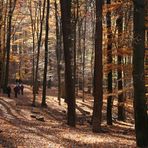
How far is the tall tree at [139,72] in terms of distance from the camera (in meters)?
11.7

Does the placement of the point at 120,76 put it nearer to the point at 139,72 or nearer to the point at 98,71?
the point at 98,71

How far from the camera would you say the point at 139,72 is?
11727 millimetres

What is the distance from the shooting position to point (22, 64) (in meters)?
56.8

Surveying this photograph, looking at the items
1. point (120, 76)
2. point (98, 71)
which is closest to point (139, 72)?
point (98, 71)

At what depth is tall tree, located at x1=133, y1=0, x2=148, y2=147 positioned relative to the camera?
11.7 meters

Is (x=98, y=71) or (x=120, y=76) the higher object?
(x=98, y=71)

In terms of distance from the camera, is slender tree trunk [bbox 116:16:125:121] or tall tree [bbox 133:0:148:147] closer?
tall tree [bbox 133:0:148:147]

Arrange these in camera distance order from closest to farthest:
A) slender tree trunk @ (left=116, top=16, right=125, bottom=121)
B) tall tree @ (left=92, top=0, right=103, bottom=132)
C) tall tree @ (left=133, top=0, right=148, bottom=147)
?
tall tree @ (left=133, top=0, right=148, bottom=147)
tall tree @ (left=92, top=0, right=103, bottom=132)
slender tree trunk @ (left=116, top=16, right=125, bottom=121)

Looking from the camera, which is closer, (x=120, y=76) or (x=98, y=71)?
(x=98, y=71)

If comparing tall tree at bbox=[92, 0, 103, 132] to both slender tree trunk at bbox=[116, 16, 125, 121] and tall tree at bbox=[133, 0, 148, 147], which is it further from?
tall tree at bbox=[133, 0, 148, 147]

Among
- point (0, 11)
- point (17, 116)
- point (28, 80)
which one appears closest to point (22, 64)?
point (28, 80)

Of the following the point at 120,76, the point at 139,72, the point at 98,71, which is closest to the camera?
the point at 139,72

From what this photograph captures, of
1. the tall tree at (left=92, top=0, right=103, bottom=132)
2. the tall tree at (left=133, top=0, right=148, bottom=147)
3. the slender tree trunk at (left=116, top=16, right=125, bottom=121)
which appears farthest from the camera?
the slender tree trunk at (left=116, top=16, right=125, bottom=121)

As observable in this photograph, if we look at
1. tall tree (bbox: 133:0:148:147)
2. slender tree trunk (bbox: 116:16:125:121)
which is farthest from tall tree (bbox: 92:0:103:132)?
tall tree (bbox: 133:0:148:147)
